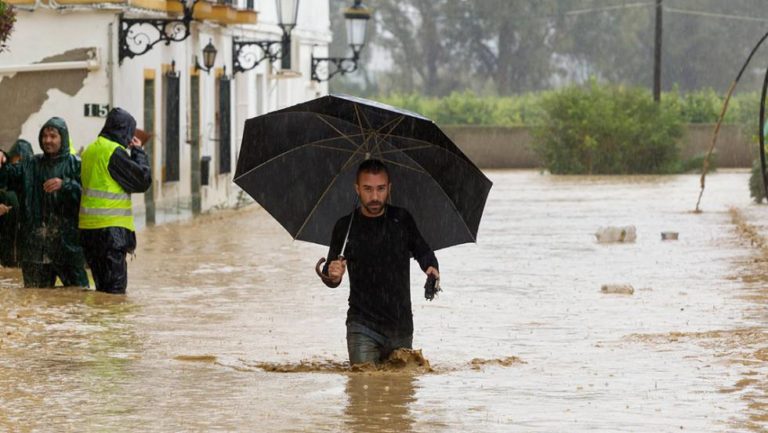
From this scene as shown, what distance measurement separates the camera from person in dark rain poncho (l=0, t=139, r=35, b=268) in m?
17.8

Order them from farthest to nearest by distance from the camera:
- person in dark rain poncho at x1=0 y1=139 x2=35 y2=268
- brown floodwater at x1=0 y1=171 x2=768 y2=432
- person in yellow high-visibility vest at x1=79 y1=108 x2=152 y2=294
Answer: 1. person in dark rain poncho at x1=0 y1=139 x2=35 y2=268
2. person in yellow high-visibility vest at x1=79 y1=108 x2=152 y2=294
3. brown floodwater at x1=0 y1=171 x2=768 y2=432

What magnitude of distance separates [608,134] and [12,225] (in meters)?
32.8

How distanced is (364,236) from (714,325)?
15.4 ft

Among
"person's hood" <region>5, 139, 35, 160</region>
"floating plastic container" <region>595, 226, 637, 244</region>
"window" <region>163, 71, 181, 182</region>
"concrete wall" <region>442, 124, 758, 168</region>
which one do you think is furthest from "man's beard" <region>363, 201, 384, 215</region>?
"concrete wall" <region>442, 124, 758, 168</region>

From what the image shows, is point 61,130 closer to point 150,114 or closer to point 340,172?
point 340,172

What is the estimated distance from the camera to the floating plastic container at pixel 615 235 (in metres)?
23.5

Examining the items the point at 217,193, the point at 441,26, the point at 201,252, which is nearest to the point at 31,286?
the point at 201,252

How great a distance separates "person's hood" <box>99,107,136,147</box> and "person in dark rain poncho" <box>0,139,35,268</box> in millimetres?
2366

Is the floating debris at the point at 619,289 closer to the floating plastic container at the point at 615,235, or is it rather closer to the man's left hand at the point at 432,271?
the floating plastic container at the point at 615,235

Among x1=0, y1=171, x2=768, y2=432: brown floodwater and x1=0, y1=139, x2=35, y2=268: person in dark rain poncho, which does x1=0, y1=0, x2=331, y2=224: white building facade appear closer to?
x1=0, y1=171, x2=768, y2=432: brown floodwater

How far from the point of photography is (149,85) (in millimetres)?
26812

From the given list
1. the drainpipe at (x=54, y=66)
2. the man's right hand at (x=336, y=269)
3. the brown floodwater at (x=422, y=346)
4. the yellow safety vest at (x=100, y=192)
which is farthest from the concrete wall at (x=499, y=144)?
the man's right hand at (x=336, y=269)

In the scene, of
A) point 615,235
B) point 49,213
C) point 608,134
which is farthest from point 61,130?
point 608,134

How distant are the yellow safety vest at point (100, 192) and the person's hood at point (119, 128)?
64 millimetres
